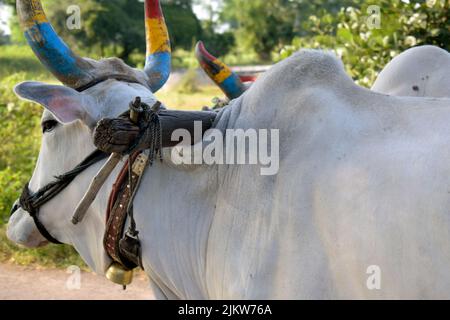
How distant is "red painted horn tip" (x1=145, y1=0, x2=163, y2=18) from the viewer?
3.18m

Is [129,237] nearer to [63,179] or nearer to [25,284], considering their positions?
[63,179]

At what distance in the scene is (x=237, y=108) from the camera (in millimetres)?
2703

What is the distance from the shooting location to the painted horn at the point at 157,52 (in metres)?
3.24

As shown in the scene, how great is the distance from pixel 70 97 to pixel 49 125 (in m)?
0.46

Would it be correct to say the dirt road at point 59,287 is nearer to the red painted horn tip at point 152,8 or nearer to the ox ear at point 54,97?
the red painted horn tip at point 152,8

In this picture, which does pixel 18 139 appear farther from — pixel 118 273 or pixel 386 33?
pixel 118 273

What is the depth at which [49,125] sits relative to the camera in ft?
10.3

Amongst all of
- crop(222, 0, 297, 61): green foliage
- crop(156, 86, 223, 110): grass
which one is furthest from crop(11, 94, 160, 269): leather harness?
crop(222, 0, 297, 61): green foliage

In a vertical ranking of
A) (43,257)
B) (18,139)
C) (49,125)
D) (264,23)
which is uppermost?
(264,23)

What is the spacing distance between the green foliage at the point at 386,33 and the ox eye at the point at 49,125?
439 centimetres

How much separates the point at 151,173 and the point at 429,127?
1130 millimetres

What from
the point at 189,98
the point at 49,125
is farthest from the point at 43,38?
the point at 189,98

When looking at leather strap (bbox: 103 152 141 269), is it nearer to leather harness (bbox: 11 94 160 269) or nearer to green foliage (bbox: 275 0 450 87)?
leather harness (bbox: 11 94 160 269)

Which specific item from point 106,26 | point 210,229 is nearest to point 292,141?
point 210,229
